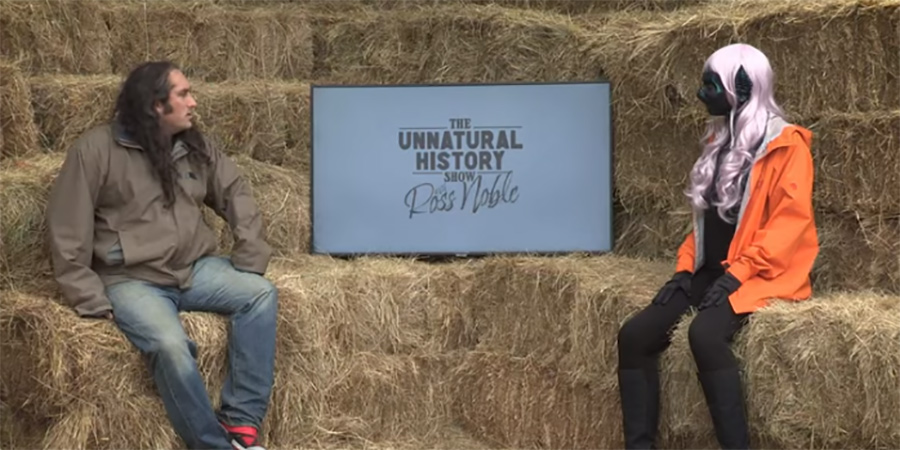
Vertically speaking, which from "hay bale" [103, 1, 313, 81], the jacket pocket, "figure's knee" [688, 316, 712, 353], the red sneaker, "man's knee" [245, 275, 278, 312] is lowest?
the red sneaker

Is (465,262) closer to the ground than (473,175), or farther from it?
closer to the ground

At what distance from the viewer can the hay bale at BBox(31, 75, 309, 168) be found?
18.0ft

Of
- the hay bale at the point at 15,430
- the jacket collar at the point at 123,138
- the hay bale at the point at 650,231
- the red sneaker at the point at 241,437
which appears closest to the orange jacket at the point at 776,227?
the hay bale at the point at 650,231

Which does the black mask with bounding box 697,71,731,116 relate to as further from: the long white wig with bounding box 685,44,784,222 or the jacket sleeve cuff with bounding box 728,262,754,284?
the jacket sleeve cuff with bounding box 728,262,754,284

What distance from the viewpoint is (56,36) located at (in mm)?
5688

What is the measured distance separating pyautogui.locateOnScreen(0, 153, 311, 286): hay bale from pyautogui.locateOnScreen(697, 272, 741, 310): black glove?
5.97 feet

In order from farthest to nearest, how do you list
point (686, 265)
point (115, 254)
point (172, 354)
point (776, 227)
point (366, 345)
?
point (366, 345) → point (686, 265) → point (115, 254) → point (776, 227) → point (172, 354)

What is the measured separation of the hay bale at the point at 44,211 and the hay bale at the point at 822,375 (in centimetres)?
196

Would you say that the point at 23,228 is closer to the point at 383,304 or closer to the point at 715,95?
the point at 383,304

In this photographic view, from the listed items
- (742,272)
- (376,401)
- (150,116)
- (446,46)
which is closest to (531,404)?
(376,401)

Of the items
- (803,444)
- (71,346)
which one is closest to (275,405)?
(71,346)

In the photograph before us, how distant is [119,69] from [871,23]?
3.01 meters

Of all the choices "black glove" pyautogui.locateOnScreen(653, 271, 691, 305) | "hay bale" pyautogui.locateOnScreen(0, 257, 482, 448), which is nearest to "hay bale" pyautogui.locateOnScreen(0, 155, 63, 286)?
"hay bale" pyautogui.locateOnScreen(0, 257, 482, 448)

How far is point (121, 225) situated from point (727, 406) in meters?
1.96
